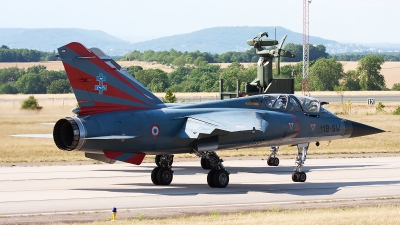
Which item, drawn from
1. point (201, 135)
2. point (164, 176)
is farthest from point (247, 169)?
point (201, 135)

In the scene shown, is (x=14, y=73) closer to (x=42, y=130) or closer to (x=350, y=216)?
(x=42, y=130)

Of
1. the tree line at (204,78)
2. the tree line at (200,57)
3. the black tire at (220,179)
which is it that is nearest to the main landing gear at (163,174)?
the black tire at (220,179)

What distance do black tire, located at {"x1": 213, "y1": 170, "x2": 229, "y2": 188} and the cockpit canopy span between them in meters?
2.97

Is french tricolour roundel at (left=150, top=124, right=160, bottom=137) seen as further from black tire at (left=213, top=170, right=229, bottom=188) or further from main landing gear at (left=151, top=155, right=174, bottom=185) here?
black tire at (left=213, top=170, right=229, bottom=188)

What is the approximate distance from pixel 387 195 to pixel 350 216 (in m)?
4.90

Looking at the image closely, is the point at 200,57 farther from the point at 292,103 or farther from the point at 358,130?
the point at 292,103

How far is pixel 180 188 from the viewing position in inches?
782

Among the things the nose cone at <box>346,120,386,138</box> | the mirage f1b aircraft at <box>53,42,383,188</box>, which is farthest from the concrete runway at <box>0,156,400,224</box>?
the nose cone at <box>346,120,386,138</box>

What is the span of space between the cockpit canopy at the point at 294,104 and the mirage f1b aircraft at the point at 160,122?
0.02 m

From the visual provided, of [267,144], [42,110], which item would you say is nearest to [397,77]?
[42,110]

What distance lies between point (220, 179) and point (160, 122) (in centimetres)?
256

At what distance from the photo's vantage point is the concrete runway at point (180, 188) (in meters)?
16.4

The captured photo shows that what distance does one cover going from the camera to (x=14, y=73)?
88.2 m

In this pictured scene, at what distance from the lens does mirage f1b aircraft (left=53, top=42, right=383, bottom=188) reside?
58.0 feet
